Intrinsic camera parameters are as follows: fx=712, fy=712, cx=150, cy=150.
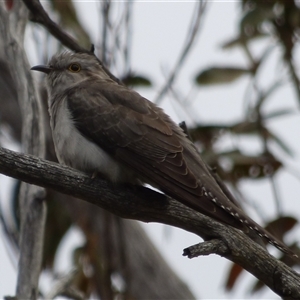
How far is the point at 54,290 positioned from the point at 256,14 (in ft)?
10.0

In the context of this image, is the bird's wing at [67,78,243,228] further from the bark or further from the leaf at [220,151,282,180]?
the leaf at [220,151,282,180]

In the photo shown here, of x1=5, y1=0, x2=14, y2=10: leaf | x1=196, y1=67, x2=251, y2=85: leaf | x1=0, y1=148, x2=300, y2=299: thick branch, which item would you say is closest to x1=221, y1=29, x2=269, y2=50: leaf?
x1=196, y1=67, x2=251, y2=85: leaf

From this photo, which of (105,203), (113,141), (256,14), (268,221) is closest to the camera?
(105,203)

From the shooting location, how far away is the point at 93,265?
614 cm

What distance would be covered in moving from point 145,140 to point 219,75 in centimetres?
218

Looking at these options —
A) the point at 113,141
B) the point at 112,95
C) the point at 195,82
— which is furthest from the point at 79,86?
the point at 195,82

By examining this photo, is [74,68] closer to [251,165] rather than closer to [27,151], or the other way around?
[27,151]

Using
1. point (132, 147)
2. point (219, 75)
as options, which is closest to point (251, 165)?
point (219, 75)

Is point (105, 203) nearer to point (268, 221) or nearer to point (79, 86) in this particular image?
point (79, 86)

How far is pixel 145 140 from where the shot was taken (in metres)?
4.71

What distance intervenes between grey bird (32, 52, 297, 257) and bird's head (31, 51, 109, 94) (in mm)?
327

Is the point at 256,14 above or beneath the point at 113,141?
above

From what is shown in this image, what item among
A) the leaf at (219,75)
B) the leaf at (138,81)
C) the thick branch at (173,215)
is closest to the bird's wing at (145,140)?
the thick branch at (173,215)

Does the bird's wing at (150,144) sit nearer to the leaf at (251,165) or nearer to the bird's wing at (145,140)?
the bird's wing at (145,140)
